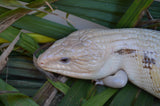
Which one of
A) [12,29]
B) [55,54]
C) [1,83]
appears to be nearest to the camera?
[1,83]

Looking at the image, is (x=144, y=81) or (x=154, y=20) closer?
(x=144, y=81)

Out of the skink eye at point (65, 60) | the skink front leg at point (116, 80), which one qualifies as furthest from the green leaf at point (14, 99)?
the skink front leg at point (116, 80)

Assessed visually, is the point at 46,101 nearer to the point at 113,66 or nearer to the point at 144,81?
the point at 113,66

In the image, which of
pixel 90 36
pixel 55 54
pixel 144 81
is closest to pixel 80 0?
pixel 90 36

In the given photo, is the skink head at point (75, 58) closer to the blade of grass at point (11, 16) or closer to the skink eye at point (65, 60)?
the skink eye at point (65, 60)

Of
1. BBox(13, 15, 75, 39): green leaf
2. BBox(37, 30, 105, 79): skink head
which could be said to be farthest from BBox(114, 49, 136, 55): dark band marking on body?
BBox(13, 15, 75, 39): green leaf

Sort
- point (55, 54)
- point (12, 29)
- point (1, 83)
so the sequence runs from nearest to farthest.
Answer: point (1, 83), point (55, 54), point (12, 29)

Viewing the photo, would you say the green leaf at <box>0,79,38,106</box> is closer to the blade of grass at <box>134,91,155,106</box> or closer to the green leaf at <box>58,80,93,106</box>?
the green leaf at <box>58,80,93,106</box>
